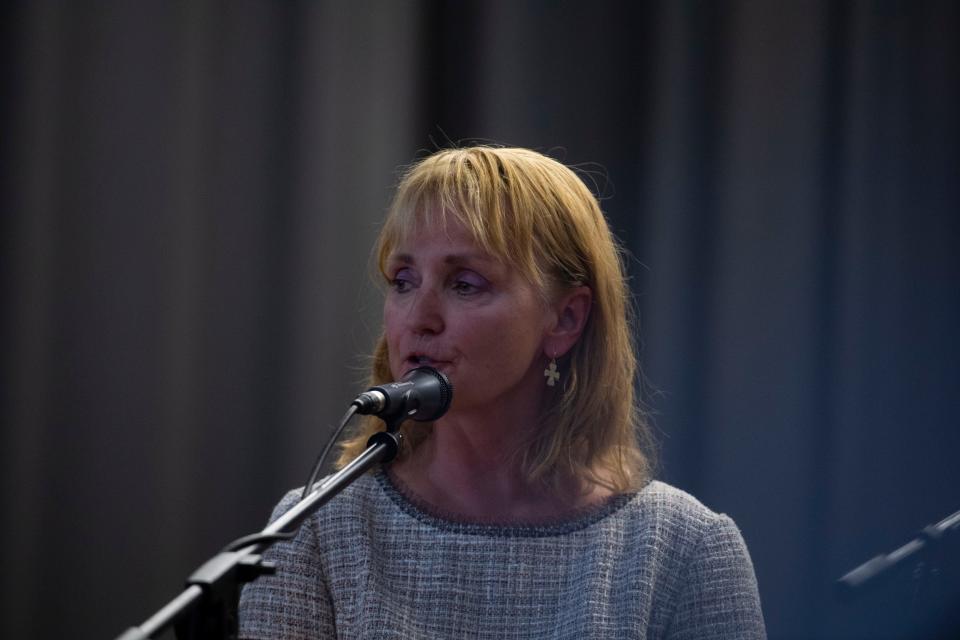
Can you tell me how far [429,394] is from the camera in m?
1.42

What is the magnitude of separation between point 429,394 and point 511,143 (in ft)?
5.70

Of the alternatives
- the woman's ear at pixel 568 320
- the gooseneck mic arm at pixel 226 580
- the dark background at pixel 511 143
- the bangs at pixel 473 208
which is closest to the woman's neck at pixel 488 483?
the woman's ear at pixel 568 320

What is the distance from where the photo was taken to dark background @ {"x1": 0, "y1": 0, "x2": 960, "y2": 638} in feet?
8.46

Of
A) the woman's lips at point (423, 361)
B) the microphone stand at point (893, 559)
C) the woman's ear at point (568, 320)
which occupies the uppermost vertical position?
the woman's ear at point (568, 320)

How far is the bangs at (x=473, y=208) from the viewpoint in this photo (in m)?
1.74

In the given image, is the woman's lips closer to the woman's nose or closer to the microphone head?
the woman's nose

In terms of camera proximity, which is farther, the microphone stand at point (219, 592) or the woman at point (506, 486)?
the woman at point (506, 486)

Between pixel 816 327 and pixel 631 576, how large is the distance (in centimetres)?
119

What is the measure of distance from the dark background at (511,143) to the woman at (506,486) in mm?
912

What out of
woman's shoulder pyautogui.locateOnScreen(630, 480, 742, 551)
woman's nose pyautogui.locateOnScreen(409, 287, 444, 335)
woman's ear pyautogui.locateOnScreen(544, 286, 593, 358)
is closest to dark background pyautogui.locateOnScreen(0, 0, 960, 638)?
woman's shoulder pyautogui.locateOnScreen(630, 480, 742, 551)

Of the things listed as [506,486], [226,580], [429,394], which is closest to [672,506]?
[506,486]

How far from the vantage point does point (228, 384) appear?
290 centimetres

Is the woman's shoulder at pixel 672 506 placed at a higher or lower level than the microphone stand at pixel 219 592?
lower

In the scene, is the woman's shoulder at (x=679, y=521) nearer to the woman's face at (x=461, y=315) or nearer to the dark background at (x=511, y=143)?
the woman's face at (x=461, y=315)
